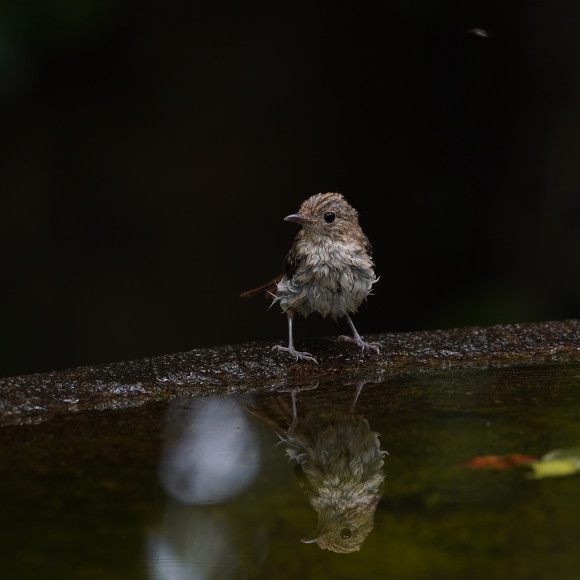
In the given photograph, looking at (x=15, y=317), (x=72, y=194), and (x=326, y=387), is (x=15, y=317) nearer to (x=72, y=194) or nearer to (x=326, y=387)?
(x=72, y=194)

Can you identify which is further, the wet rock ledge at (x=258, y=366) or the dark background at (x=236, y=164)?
the dark background at (x=236, y=164)

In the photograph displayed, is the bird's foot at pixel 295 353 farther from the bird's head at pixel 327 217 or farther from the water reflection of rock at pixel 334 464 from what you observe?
the bird's head at pixel 327 217

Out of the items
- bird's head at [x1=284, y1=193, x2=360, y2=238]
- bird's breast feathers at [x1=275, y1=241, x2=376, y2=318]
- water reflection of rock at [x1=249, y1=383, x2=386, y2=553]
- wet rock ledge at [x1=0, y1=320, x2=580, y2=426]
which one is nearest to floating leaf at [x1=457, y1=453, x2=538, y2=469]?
water reflection of rock at [x1=249, y1=383, x2=386, y2=553]

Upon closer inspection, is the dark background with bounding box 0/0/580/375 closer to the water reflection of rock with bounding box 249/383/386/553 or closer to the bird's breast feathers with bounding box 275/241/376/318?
the bird's breast feathers with bounding box 275/241/376/318

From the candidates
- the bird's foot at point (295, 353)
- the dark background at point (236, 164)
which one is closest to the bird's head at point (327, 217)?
the bird's foot at point (295, 353)

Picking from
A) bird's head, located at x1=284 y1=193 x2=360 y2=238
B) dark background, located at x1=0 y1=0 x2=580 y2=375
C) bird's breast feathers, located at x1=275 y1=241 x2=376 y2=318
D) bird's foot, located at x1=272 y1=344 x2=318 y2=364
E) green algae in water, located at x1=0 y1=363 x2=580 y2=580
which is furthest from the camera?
dark background, located at x1=0 y1=0 x2=580 y2=375

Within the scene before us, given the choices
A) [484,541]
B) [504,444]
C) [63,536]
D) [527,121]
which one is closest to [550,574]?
[484,541]
